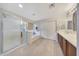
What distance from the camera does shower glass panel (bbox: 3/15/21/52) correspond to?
9.49 feet

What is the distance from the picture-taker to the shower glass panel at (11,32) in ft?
9.49

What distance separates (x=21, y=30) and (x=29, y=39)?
0.38 meters

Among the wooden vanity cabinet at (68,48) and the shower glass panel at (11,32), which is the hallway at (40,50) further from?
the shower glass panel at (11,32)

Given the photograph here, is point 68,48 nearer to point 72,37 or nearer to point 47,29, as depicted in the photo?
point 47,29

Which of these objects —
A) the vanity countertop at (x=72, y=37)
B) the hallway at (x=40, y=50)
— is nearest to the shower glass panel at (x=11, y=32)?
the hallway at (x=40, y=50)

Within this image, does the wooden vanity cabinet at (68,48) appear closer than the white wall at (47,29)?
Yes

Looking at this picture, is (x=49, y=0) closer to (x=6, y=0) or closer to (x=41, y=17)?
(x=6, y=0)

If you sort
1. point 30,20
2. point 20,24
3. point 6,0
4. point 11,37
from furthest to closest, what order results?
point 11,37 → point 20,24 → point 30,20 → point 6,0

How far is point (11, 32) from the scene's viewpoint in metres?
3.07

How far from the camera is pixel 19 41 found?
292 centimetres

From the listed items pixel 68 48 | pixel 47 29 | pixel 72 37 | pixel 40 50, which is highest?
pixel 47 29

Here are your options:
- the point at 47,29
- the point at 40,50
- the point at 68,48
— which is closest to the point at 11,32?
the point at 47,29

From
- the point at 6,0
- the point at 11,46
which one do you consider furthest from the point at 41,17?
the point at 6,0

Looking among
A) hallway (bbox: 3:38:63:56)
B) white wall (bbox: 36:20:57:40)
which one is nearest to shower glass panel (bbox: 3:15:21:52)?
hallway (bbox: 3:38:63:56)
